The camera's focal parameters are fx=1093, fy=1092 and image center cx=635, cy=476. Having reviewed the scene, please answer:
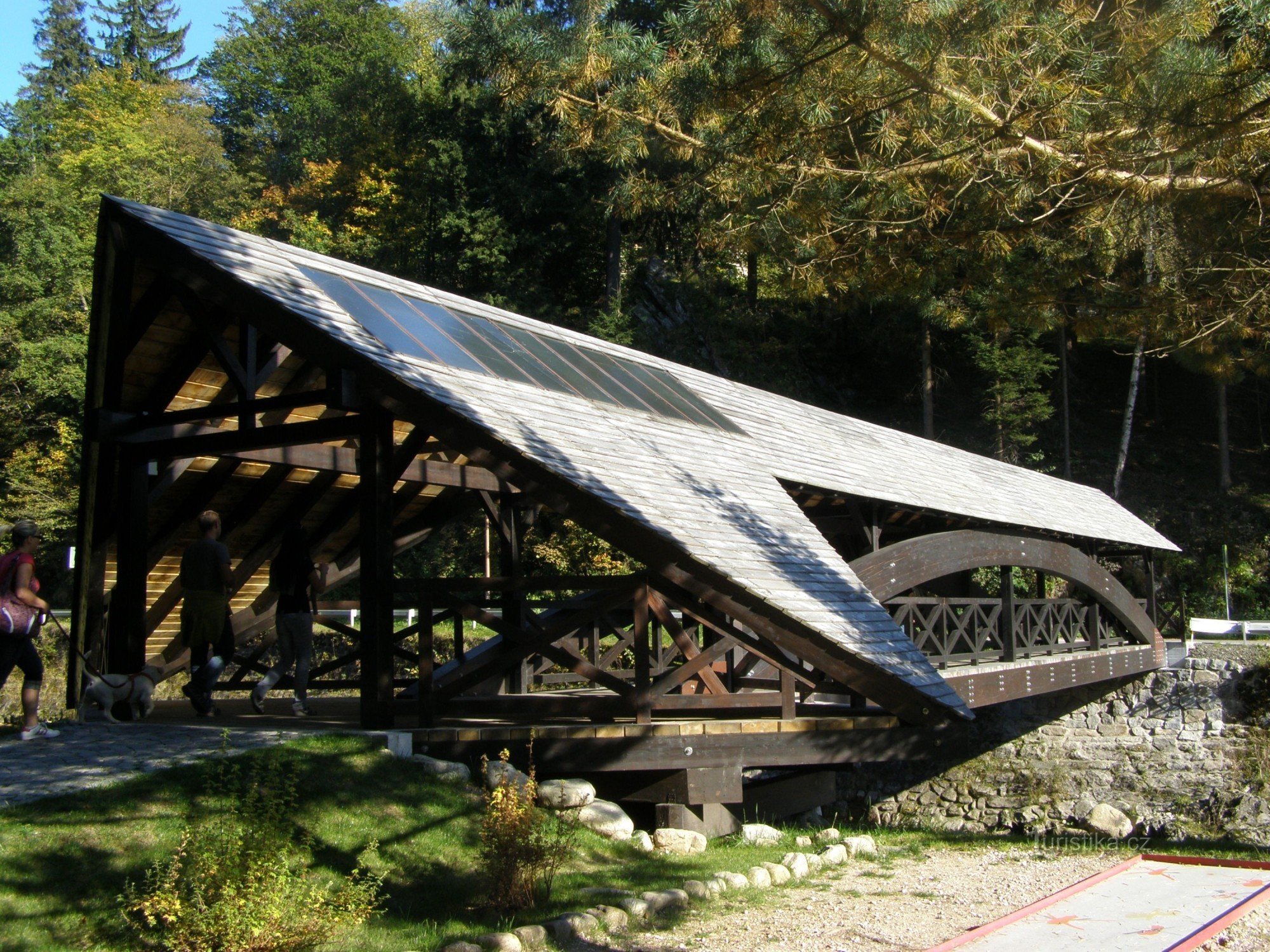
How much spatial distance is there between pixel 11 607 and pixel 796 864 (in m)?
5.35

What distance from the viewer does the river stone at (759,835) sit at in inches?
326

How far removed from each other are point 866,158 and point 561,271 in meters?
24.0

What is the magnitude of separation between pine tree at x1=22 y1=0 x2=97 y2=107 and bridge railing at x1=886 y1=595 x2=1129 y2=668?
52546mm

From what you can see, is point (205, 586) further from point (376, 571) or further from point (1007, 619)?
point (1007, 619)

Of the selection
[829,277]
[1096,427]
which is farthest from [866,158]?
[1096,427]

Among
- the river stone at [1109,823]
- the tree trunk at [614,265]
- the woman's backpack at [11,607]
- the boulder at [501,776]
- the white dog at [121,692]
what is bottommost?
the river stone at [1109,823]

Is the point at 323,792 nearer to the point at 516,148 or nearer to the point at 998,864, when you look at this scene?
the point at 998,864

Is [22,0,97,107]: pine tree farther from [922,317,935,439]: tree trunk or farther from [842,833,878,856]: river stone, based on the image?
[842,833,878,856]: river stone

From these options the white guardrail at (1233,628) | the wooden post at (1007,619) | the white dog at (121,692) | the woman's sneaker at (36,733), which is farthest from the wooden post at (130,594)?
the white guardrail at (1233,628)

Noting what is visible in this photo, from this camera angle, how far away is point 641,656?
6734mm

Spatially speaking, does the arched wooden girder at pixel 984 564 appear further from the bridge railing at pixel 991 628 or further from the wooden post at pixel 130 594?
the wooden post at pixel 130 594

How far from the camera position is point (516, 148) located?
29.7 meters

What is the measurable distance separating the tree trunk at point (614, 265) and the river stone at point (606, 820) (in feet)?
71.5

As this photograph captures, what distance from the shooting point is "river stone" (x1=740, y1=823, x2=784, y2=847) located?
326 inches
